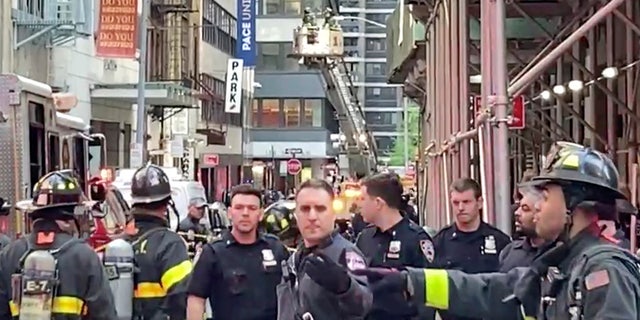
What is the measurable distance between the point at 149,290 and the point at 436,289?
9.03ft

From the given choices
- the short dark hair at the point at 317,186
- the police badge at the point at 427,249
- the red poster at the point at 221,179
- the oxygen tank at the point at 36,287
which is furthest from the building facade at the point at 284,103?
the short dark hair at the point at 317,186

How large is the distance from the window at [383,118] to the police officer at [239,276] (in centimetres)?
13083

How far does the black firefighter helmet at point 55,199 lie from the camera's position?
651cm

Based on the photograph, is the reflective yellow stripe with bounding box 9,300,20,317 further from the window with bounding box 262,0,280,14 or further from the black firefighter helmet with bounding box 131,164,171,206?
the window with bounding box 262,0,280,14

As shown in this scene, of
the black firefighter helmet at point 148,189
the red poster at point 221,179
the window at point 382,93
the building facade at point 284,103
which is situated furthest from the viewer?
the window at point 382,93

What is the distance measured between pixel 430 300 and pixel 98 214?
8340mm

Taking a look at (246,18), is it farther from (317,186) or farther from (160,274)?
(317,186)

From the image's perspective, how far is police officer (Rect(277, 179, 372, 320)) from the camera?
4.61m

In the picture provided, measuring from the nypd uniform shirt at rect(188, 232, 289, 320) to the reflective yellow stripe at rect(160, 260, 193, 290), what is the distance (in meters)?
0.13

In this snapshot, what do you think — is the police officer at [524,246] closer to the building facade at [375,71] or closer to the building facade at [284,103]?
the building facade at [284,103]

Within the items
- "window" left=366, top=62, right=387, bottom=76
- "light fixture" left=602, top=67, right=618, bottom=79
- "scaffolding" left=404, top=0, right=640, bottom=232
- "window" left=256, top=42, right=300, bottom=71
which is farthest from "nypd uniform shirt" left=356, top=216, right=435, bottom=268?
"window" left=366, top=62, right=387, bottom=76

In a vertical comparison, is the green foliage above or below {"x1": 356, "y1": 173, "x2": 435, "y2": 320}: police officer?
above

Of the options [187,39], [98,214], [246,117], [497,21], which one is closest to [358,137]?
[246,117]

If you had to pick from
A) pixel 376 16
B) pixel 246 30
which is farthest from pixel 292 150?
pixel 376 16
